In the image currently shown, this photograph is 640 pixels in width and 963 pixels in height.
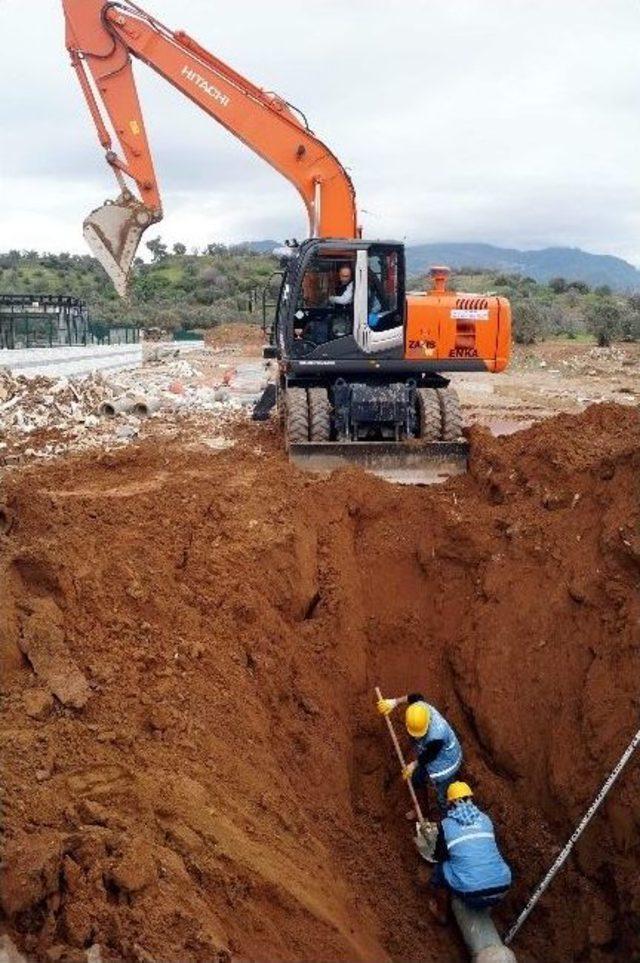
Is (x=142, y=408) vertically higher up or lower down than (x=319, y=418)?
lower down

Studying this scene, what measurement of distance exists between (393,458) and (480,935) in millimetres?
5208

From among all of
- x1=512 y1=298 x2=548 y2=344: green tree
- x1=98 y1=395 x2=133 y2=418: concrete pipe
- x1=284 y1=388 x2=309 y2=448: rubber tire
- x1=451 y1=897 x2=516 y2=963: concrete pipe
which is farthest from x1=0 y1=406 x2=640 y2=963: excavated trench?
x1=512 y1=298 x2=548 y2=344: green tree

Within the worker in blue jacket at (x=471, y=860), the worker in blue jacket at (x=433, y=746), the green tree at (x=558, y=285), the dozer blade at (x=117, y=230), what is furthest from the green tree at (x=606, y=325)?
the worker in blue jacket at (x=471, y=860)

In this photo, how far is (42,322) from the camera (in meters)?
21.5

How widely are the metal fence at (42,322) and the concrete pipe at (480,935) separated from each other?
17.0 m

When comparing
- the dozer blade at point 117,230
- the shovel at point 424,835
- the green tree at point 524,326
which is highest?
the dozer blade at point 117,230

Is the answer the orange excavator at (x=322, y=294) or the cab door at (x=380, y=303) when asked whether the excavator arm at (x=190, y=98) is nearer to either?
the orange excavator at (x=322, y=294)

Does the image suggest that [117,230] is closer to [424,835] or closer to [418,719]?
[418,719]

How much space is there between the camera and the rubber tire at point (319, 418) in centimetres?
1008

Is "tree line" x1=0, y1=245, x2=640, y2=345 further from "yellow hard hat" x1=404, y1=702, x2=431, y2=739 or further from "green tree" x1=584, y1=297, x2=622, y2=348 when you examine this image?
"yellow hard hat" x1=404, y1=702, x2=431, y2=739

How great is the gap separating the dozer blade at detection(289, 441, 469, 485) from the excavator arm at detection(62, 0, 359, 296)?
3.47 meters

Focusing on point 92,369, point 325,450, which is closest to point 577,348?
point 92,369

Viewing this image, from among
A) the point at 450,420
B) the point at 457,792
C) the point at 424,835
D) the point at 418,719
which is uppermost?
the point at 450,420

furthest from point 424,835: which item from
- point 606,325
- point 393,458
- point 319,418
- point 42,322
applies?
point 606,325
